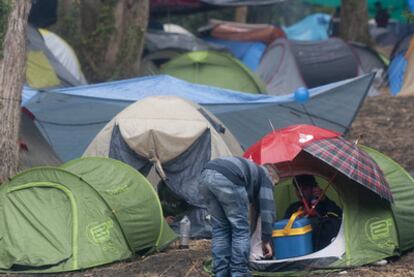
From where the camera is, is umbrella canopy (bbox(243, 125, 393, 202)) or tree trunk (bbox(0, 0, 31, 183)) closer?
umbrella canopy (bbox(243, 125, 393, 202))

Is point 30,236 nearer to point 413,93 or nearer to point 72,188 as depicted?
point 72,188

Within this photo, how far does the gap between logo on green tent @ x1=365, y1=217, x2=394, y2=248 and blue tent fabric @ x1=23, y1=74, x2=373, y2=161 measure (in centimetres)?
401

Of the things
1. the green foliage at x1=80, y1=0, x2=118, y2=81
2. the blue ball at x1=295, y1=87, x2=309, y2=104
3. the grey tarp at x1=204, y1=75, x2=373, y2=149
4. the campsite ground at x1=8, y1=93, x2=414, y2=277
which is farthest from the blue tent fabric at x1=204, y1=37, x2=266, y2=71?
the blue ball at x1=295, y1=87, x2=309, y2=104

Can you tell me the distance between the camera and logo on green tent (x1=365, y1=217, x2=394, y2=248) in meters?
7.71

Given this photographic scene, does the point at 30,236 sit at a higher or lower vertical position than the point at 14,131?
lower

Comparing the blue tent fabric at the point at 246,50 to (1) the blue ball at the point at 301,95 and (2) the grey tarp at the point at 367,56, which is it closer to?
(2) the grey tarp at the point at 367,56

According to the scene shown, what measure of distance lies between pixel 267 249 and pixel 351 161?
3.18 feet

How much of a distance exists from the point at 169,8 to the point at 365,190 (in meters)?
Answer: 16.4

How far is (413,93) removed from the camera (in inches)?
682

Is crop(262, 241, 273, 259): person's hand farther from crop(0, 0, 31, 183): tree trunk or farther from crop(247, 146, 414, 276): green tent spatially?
crop(0, 0, 31, 183): tree trunk

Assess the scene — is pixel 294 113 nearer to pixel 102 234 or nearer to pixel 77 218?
pixel 102 234

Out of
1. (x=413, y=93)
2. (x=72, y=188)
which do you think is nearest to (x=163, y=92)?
(x=72, y=188)

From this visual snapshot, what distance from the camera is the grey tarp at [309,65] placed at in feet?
60.7

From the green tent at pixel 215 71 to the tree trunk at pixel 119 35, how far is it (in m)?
1.12
